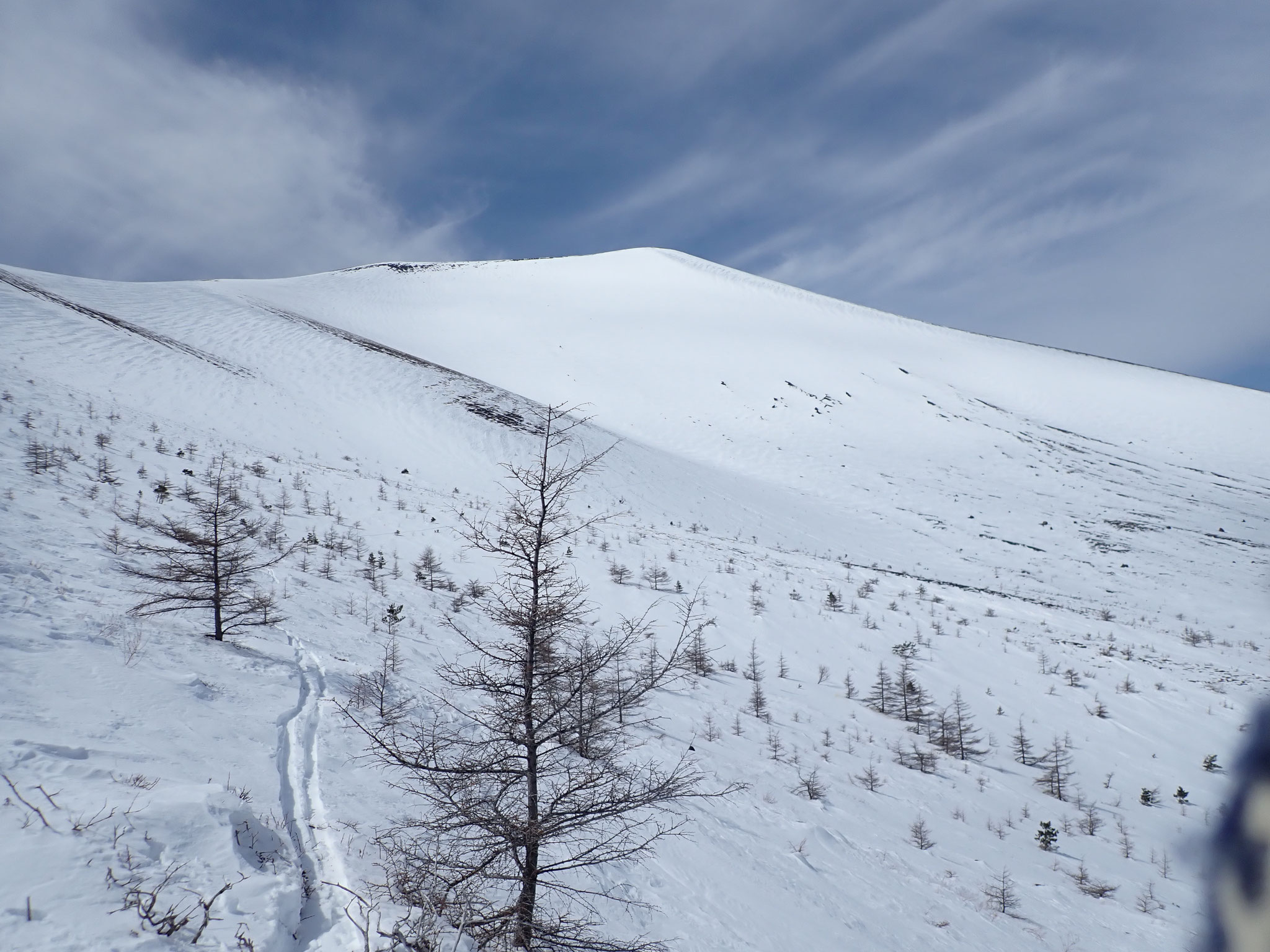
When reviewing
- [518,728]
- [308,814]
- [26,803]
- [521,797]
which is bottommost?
[308,814]

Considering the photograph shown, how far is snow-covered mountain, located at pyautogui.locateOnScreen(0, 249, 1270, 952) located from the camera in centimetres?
423

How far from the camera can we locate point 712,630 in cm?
1123

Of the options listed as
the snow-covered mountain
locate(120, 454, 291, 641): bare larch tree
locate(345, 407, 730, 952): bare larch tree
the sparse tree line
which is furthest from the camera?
locate(120, 454, 291, 641): bare larch tree

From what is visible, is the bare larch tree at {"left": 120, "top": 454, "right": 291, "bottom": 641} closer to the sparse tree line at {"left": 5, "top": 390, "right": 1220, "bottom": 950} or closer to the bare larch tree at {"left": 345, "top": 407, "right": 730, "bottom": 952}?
the sparse tree line at {"left": 5, "top": 390, "right": 1220, "bottom": 950}

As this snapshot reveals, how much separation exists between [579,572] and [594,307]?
144 ft

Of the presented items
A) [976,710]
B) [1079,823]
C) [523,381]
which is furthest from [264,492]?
[523,381]

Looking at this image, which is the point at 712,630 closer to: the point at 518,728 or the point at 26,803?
the point at 518,728

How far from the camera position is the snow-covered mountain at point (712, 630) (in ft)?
13.9

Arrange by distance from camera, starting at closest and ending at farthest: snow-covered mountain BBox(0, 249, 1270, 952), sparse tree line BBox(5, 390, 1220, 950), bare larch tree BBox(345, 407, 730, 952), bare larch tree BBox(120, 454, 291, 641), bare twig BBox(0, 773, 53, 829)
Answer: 1. bare twig BBox(0, 773, 53, 829)
2. bare larch tree BBox(345, 407, 730, 952)
3. sparse tree line BBox(5, 390, 1220, 950)
4. snow-covered mountain BBox(0, 249, 1270, 952)
5. bare larch tree BBox(120, 454, 291, 641)

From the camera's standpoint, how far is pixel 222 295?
1391 inches

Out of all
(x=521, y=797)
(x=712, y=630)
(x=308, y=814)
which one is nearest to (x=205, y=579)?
(x=308, y=814)

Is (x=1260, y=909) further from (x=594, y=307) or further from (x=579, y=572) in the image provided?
(x=594, y=307)

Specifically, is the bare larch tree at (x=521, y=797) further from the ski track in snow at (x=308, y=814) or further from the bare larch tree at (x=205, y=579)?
the bare larch tree at (x=205, y=579)

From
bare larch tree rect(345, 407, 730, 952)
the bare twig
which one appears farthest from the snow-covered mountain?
bare larch tree rect(345, 407, 730, 952)
